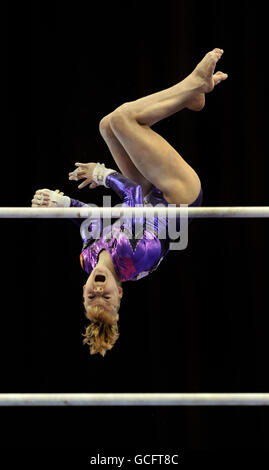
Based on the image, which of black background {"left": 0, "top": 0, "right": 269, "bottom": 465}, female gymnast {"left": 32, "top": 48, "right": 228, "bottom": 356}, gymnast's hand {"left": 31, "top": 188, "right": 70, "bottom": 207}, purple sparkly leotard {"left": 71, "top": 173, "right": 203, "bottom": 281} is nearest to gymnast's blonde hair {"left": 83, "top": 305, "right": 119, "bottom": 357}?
female gymnast {"left": 32, "top": 48, "right": 228, "bottom": 356}

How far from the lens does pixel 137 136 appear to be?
2.08 meters

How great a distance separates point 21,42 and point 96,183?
1.19m

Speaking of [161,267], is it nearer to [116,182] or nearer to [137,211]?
[116,182]

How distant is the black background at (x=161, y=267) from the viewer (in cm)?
296

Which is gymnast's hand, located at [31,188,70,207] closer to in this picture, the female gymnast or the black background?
the female gymnast

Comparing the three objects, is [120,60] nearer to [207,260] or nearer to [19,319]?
[207,260]

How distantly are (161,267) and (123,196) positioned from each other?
1.15 m

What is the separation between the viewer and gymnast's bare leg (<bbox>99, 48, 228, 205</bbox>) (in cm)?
207

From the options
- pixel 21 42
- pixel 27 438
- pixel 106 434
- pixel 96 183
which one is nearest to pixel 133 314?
pixel 106 434

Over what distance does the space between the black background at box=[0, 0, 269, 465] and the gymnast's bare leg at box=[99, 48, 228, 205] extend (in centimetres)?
87

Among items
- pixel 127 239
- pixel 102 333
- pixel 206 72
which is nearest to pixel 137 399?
pixel 102 333

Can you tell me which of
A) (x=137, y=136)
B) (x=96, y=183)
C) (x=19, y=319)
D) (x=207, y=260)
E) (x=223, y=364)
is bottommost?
(x=223, y=364)

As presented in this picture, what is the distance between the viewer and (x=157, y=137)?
2133mm

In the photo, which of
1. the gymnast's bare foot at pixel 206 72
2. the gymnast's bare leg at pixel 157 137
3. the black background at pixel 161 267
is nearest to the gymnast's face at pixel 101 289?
the gymnast's bare leg at pixel 157 137
